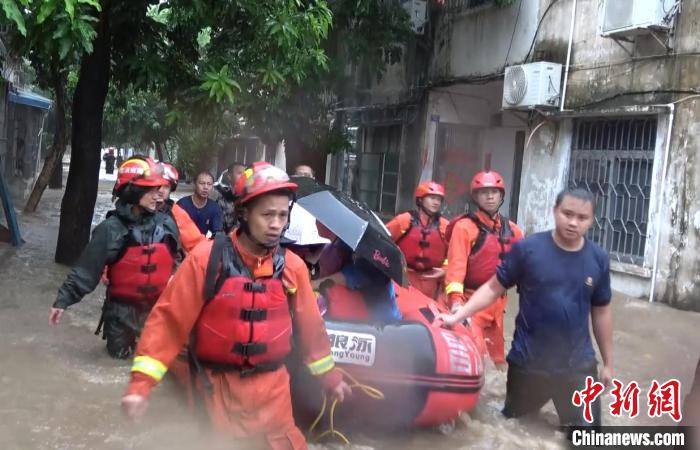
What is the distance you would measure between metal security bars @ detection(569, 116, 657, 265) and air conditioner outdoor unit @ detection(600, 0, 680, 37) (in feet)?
3.48

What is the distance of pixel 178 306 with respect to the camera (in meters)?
3.04

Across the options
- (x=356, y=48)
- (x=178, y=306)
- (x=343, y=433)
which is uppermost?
Result: (x=356, y=48)

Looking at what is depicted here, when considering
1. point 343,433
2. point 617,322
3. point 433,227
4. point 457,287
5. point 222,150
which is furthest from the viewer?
point 222,150

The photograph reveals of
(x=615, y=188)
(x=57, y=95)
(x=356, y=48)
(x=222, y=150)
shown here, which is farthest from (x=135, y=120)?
(x=615, y=188)

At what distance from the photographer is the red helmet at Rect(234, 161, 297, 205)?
3.03m

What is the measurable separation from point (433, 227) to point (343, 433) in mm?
2853

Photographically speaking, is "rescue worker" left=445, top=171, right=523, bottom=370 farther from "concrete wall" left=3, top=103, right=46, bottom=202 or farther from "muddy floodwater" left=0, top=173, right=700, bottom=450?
"concrete wall" left=3, top=103, right=46, bottom=202

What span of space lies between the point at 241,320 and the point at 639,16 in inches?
287

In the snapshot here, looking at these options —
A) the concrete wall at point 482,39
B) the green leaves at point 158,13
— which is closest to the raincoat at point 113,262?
the green leaves at point 158,13

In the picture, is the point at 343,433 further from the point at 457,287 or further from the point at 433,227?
the point at 433,227

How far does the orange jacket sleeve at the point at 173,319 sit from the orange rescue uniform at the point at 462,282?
9.08 feet

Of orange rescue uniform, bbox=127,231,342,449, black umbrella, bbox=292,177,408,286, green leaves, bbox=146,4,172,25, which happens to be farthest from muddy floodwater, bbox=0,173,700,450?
green leaves, bbox=146,4,172,25

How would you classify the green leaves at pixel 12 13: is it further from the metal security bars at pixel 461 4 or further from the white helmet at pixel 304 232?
the metal security bars at pixel 461 4

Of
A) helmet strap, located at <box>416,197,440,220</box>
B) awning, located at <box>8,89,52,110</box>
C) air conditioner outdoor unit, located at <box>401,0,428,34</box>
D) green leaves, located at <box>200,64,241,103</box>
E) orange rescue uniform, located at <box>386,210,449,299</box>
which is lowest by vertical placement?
orange rescue uniform, located at <box>386,210,449,299</box>
